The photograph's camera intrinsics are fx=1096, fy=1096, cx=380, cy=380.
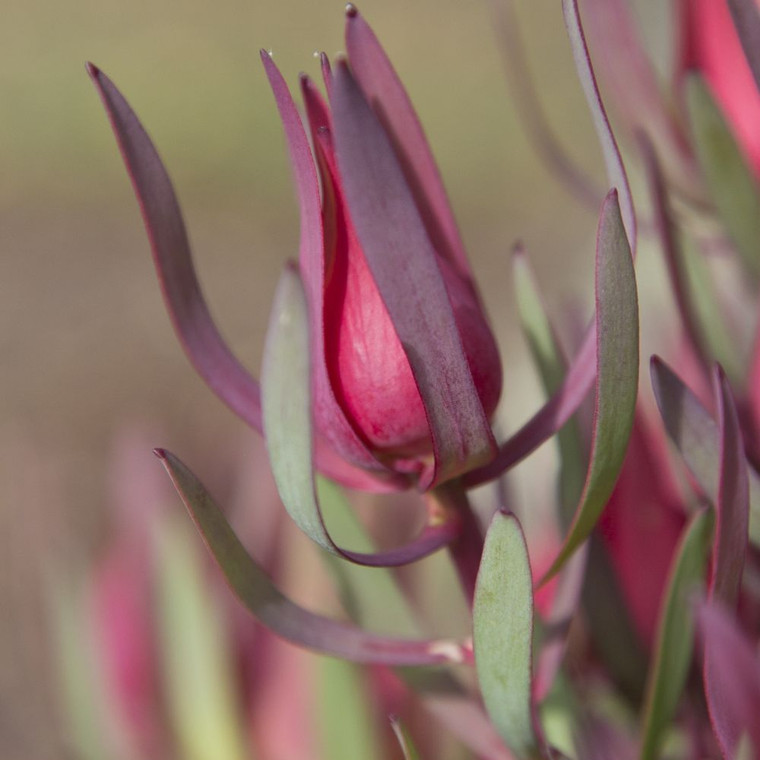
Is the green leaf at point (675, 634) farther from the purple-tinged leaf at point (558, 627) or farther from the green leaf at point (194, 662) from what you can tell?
the green leaf at point (194, 662)

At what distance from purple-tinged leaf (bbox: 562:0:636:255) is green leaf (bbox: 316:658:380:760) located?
260mm

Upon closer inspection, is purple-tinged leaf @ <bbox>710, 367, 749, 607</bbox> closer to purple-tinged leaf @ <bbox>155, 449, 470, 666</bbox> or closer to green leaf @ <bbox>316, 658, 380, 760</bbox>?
purple-tinged leaf @ <bbox>155, 449, 470, 666</bbox>

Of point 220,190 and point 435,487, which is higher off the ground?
point 220,190

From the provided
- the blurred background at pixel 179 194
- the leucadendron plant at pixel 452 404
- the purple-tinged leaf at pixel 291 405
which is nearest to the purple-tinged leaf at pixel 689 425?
the leucadendron plant at pixel 452 404

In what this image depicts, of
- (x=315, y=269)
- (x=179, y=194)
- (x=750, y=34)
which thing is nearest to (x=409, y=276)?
(x=315, y=269)

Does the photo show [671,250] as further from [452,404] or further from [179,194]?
[179,194]

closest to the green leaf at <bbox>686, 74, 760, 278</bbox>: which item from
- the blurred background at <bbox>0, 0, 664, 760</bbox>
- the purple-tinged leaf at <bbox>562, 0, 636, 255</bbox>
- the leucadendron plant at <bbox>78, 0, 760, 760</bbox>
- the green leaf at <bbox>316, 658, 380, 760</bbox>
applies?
the leucadendron plant at <bbox>78, 0, 760, 760</bbox>

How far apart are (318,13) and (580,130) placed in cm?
143

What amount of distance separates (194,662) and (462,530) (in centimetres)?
25

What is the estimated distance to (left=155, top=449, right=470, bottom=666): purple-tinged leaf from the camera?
1.01 feet

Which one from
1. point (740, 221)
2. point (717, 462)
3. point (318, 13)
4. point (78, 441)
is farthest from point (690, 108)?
point (318, 13)

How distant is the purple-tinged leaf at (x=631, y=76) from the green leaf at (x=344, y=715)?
0.89 ft

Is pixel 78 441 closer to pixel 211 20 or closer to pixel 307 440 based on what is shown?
pixel 307 440

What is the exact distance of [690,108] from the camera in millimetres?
425
